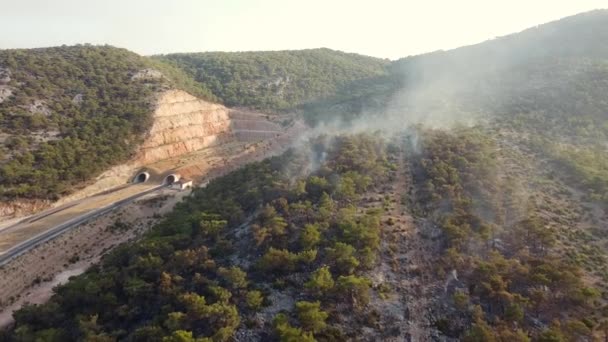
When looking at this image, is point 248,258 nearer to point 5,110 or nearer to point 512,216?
point 512,216

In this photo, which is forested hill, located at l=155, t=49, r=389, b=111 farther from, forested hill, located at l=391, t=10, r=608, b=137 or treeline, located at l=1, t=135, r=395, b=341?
treeline, located at l=1, t=135, r=395, b=341

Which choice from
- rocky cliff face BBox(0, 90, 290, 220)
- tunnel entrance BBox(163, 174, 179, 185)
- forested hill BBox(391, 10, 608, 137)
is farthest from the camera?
forested hill BBox(391, 10, 608, 137)

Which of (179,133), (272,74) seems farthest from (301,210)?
(272,74)

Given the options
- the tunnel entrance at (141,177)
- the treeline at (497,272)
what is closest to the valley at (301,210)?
the treeline at (497,272)

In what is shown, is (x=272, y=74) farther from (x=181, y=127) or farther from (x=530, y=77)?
(x=530, y=77)

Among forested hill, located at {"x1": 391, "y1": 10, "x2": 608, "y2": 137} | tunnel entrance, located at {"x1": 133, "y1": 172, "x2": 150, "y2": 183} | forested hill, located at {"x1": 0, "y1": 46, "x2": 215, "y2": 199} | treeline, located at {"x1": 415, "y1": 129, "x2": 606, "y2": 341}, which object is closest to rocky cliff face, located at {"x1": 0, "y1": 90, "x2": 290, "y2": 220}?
tunnel entrance, located at {"x1": 133, "y1": 172, "x2": 150, "y2": 183}
